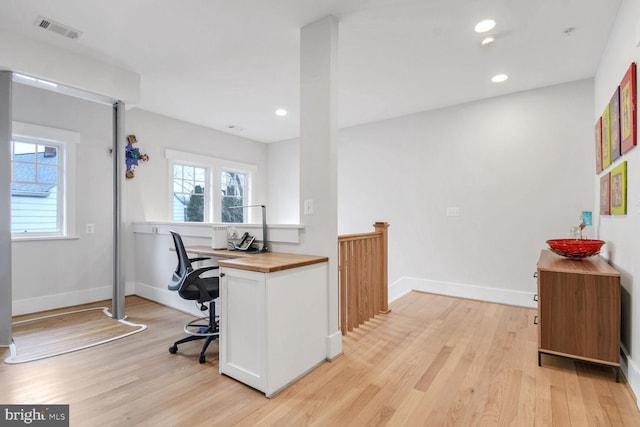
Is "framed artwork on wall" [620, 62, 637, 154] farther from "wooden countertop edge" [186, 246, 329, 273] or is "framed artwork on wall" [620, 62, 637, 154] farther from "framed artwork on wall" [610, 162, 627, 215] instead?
"wooden countertop edge" [186, 246, 329, 273]

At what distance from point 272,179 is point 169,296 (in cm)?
346

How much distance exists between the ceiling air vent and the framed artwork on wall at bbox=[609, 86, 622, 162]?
14.3ft

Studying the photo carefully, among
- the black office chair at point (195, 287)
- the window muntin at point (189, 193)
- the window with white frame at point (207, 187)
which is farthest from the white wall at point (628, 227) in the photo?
the window muntin at point (189, 193)

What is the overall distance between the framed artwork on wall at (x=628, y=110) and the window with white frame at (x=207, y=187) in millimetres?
4262

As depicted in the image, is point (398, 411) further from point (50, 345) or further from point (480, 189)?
point (480, 189)

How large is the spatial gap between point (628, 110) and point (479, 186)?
2188 mm

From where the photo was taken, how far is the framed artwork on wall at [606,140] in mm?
2643

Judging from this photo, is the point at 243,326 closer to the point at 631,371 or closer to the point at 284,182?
the point at 631,371

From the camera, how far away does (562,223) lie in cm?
366

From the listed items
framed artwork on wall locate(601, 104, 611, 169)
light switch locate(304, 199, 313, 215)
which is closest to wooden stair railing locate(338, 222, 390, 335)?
light switch locate(304, 199, 313, 215)

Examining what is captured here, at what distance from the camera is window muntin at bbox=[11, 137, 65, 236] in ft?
11.6

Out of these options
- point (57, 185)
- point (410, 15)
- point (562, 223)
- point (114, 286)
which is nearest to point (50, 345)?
point (114, 286)

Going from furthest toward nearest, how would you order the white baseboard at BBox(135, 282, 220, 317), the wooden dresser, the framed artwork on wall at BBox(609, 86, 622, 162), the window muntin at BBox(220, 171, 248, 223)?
the window muntin at BBox(220, 171, 248, 223) → the white baseboard at BBox(135, 282, 220, 317) → the framed artwork on wall at BBox(609, 86, 622, 162) → the wooden dresser

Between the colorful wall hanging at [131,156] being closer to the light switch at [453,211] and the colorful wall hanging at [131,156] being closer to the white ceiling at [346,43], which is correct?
the white ceiling at [346,43]
